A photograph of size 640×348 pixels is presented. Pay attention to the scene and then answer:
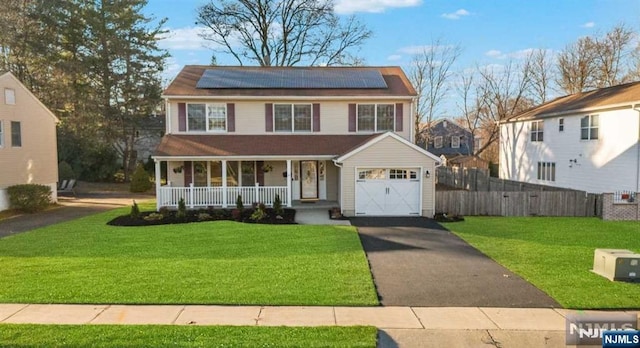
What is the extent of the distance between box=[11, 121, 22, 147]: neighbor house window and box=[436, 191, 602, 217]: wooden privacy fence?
20037 millimetres

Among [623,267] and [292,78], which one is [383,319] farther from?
[292,78]

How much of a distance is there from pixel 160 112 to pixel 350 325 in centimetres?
3404

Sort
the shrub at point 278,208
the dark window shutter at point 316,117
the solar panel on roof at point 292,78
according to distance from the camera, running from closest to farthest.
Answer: the shrub at point 278,208, the dark window shutter at point 316,117, the solar panel on roof at point 292,78

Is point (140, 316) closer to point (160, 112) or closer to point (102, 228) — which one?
point (102, 228)

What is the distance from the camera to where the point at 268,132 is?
18.9 meters

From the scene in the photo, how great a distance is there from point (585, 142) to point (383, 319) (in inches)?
770

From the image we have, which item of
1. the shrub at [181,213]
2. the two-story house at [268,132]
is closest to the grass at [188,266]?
the shrub at [181,213]

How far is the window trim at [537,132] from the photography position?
24572 mm

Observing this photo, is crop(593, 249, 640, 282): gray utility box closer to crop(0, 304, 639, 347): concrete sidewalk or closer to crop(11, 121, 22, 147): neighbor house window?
crop(0, 304, 639, 347): concrete sidewalk

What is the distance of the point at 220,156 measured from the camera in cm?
1733

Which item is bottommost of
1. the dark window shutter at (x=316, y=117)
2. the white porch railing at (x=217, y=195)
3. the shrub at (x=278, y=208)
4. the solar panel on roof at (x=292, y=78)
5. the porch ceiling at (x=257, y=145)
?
the shrub at (x=278, y=208)

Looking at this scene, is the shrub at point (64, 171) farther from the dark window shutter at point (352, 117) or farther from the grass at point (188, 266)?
the dark window shutter at point (352, 117)

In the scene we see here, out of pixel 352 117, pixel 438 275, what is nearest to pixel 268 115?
pixel 352 117

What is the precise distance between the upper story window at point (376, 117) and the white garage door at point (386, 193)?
338 centimetres
